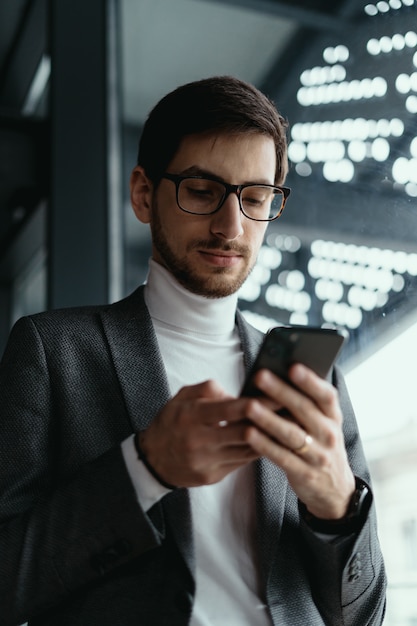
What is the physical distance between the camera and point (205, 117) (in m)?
1.50

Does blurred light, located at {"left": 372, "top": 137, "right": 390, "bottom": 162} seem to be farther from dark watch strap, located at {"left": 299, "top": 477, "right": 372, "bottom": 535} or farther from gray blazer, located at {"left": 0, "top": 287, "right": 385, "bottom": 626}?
dark watch strap, located at {"left": 299, "top": 477, "right": 372, "bottom": 535}

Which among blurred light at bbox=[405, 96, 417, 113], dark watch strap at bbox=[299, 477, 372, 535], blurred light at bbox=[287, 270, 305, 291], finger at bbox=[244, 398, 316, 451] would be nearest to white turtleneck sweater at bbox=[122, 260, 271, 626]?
dark watch strap at bbox=[299, 477, 372, 535]

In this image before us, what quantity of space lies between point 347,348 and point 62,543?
1.35m

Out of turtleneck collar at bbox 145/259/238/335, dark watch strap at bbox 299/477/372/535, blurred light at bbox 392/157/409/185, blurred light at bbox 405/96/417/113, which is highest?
blurred light at bbox 405/96/417/113

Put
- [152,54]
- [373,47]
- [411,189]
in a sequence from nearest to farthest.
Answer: [411,189] < [373,47] < [152,54]

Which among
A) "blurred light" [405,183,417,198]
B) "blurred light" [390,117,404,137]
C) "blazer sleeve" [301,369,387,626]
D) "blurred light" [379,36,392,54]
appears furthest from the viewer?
"blurred light" [379,36,392,54]

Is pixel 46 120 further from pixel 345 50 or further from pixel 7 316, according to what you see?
pixel 345 50

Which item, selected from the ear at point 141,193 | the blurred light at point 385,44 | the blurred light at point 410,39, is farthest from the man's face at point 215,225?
the blurred light at point 385,44

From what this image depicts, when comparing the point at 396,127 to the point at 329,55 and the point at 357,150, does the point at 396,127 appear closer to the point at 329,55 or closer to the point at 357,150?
the point at 357,150

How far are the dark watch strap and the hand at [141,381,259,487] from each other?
0.78 ft

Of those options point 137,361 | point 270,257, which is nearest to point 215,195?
point 137,361

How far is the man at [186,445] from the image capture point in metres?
1.08

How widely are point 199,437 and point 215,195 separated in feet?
1.84

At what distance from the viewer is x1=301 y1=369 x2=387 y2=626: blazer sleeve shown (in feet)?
4.12
